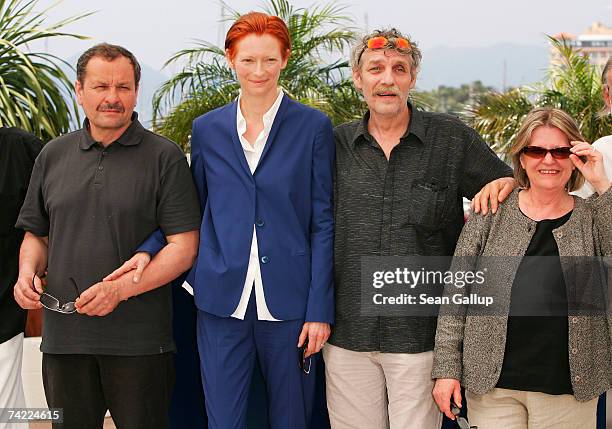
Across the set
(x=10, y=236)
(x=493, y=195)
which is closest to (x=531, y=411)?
(x=493, y=195)

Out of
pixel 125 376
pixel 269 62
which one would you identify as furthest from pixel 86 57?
pixel 125 376

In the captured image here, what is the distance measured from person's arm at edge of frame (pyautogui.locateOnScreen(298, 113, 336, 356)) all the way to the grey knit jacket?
384 millimetres

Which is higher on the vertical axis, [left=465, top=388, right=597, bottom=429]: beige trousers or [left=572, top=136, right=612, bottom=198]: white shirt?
[left=572, top=136, right=612, bottom=198]: white shirt

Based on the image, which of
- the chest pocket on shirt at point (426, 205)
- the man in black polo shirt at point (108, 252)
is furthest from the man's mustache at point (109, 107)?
the chest pocket on shirt at point (426, 205)

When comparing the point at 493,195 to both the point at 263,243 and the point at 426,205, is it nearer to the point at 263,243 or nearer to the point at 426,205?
the point at 426,205

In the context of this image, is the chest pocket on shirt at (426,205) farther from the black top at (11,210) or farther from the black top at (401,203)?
the black top at (11,210)

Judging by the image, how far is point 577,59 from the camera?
1068 cm

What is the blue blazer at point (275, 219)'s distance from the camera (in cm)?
270

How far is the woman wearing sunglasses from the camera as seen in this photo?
241 centimetres

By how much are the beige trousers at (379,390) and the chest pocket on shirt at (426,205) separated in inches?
17.4

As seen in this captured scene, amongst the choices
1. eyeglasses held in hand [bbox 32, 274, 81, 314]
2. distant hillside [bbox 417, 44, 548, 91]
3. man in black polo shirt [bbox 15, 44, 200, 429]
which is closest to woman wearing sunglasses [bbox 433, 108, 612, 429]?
man in black polo shirt [bbox 15, 44, 200, 429]

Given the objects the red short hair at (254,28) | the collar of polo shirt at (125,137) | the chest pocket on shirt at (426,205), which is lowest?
the chest pocket on shirt at (426,205)

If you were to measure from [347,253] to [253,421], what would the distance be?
2.69 feet

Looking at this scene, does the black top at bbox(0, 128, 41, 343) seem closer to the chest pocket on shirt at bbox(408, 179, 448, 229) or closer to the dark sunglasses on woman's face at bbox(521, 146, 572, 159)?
the chest pocket on shirt at bbox(408, 179, 448, 229)
